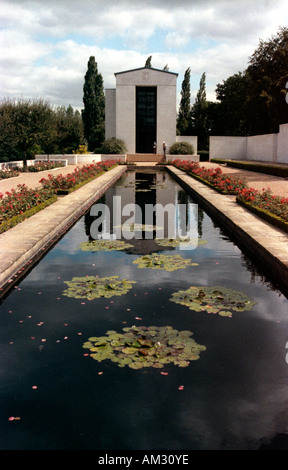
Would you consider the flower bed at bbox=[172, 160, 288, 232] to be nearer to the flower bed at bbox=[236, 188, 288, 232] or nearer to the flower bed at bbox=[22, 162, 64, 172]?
the flower bed at bbox=[236, 188, 288, 232]

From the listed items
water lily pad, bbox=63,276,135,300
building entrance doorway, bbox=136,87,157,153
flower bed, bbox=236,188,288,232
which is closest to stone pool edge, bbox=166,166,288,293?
flower bed, bbox=236,188,288,232

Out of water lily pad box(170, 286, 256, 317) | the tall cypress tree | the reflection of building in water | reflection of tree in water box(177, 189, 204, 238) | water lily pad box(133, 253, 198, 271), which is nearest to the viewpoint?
water lily pad box(170, 286, 256, 317)

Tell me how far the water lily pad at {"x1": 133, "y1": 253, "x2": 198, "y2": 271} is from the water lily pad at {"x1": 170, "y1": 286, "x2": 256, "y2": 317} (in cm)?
111

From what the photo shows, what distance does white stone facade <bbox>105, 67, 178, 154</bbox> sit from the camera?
45.7 m

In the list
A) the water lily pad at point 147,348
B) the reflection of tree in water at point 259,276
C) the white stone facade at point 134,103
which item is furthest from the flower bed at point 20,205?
the white stone facade at point 134,103

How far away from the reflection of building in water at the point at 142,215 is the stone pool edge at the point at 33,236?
663 millimetres

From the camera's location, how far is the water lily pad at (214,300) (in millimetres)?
5598

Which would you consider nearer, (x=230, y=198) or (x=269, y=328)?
(x=269, y=328)

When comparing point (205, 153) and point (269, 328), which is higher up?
point (205, 153)

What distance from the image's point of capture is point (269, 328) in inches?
198

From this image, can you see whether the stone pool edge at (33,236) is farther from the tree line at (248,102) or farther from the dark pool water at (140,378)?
the tree line at (248,102)
